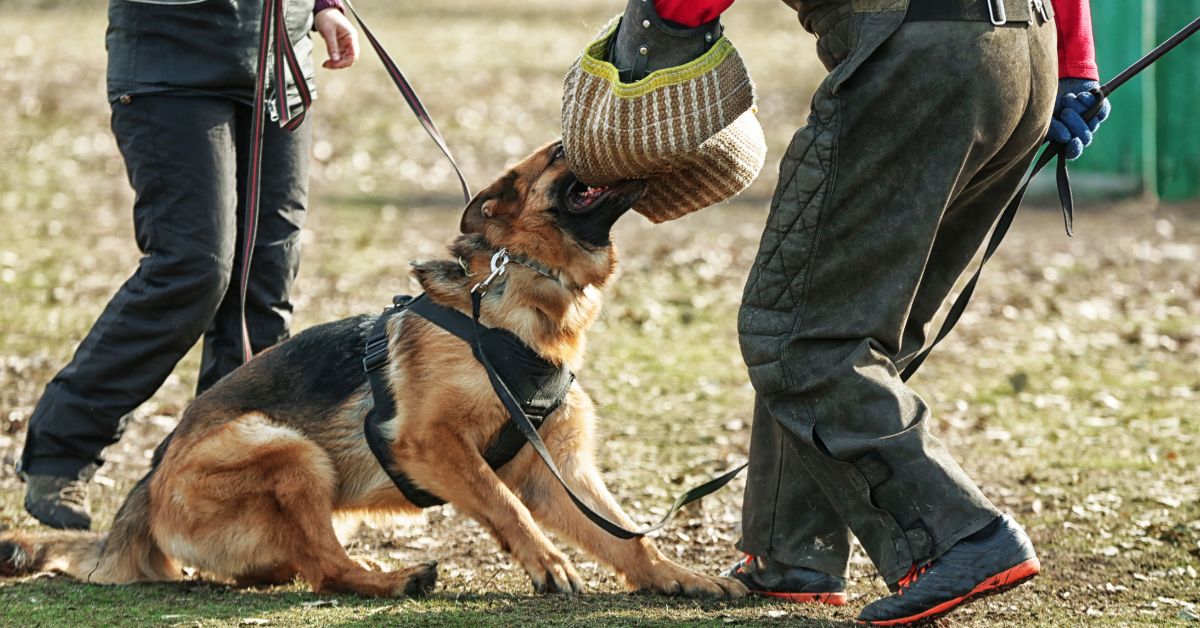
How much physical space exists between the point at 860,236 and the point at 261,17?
8.50 feet

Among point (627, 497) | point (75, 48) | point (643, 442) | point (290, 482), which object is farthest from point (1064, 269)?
point (75, 48)

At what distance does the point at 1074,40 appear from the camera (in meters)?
3.73

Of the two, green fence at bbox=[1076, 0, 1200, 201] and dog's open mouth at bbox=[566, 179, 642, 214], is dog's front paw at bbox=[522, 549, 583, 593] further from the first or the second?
green fence at bbox=[1076, 0, 1200, 201]

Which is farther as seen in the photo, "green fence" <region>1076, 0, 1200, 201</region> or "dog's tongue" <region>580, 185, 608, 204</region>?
"green fence" <region>1076, 0, 1200, 201</region>

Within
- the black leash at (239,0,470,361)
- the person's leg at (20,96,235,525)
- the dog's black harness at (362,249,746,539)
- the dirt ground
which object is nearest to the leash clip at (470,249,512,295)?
the dog's black harness at (362,249,746,539)

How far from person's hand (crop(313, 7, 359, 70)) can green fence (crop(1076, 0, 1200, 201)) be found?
368 inches

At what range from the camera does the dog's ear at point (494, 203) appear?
447 cm

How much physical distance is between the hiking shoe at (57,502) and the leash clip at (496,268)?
74.3 inches

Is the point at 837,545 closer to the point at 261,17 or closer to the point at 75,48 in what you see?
the point at 261,17

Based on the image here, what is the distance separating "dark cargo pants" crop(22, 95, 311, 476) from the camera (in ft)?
15.5

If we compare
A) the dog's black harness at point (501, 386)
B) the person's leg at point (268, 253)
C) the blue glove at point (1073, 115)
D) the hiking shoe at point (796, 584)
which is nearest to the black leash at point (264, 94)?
the person's leg at point (268, 253)

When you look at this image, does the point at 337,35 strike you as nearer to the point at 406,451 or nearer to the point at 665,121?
the point at 406,451

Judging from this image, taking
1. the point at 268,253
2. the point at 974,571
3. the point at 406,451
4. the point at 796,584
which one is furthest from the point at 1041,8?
the point at 268,253

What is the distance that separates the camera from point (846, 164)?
3.38 m
